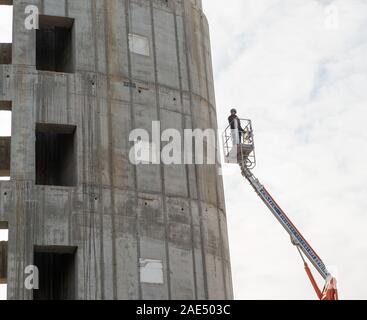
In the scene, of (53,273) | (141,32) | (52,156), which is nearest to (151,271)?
Result: (53,273)

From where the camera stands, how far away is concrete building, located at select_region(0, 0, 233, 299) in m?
27.7

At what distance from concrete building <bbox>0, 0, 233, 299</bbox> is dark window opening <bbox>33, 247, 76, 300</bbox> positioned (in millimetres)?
41

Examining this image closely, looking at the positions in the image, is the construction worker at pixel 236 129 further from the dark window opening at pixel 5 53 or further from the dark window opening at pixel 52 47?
the dark window opening at pixel 5 53

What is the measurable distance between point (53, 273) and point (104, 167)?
4.38 meters

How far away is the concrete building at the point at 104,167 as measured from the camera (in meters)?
27.7

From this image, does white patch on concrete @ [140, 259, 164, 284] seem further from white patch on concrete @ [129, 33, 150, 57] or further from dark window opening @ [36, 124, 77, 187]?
white patch on concrete @ [129, 33, 150, 57]

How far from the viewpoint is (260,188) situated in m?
36.0

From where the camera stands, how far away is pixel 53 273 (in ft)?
98.8

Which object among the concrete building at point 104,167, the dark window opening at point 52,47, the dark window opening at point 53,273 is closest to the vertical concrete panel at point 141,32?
the concrete building at point 104,167

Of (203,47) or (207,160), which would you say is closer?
(207,160)

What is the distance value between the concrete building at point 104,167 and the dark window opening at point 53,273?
41 mm
